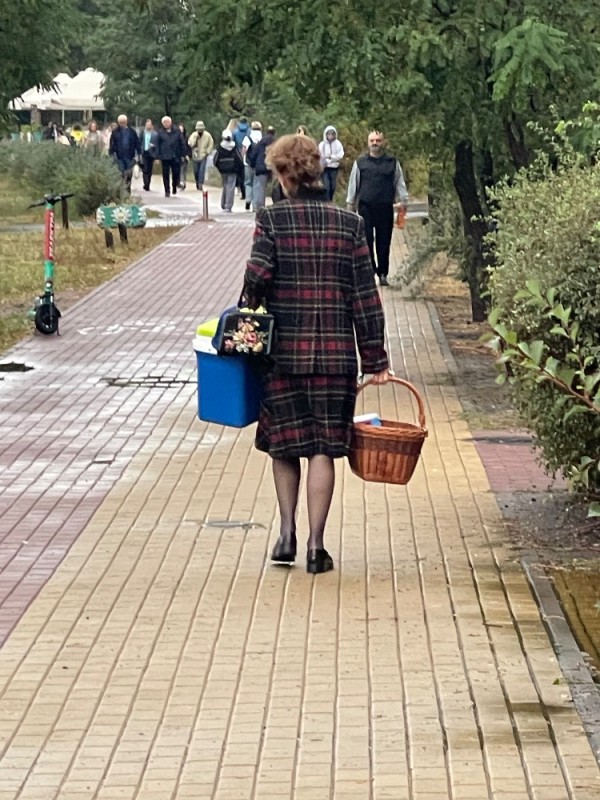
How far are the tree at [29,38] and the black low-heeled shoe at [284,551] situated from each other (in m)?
9.24

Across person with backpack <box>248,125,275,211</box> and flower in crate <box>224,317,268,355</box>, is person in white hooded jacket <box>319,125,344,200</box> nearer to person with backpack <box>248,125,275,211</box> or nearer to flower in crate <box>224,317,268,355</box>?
person with backpack <box>248,125,275,211</box>

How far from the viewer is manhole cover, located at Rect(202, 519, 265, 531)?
8523mm

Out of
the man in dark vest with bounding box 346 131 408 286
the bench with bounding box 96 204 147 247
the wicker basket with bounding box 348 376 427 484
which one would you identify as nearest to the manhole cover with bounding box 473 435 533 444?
the wicker basket with bounding box 348 376 427 484

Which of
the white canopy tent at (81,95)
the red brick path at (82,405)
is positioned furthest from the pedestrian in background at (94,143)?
the red brick path at (82,405)

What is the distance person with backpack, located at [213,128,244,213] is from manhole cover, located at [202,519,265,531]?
26.5 m

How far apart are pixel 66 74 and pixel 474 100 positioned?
188 feet

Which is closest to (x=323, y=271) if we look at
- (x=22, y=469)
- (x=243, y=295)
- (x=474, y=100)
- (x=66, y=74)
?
(x=243, y=295)

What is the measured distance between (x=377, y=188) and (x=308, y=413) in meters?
12.2

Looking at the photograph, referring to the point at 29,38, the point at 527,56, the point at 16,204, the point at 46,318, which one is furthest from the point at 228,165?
the point at 527,56

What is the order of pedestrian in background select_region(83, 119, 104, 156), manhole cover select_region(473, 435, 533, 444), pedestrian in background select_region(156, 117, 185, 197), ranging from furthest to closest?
pedestrian in background select_region(156, 117, 185, 197) < pedestrian in background select_region(83, 119, 104, 156) < manhole cover select_region(473, 435, 533, 444)

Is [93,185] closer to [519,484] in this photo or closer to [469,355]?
[469,355]

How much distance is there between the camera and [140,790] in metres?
5.07

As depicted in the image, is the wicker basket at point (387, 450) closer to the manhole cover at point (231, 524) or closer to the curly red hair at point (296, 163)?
the curly red hair at point (296, 163)

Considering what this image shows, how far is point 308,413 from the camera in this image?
24.5 feet
